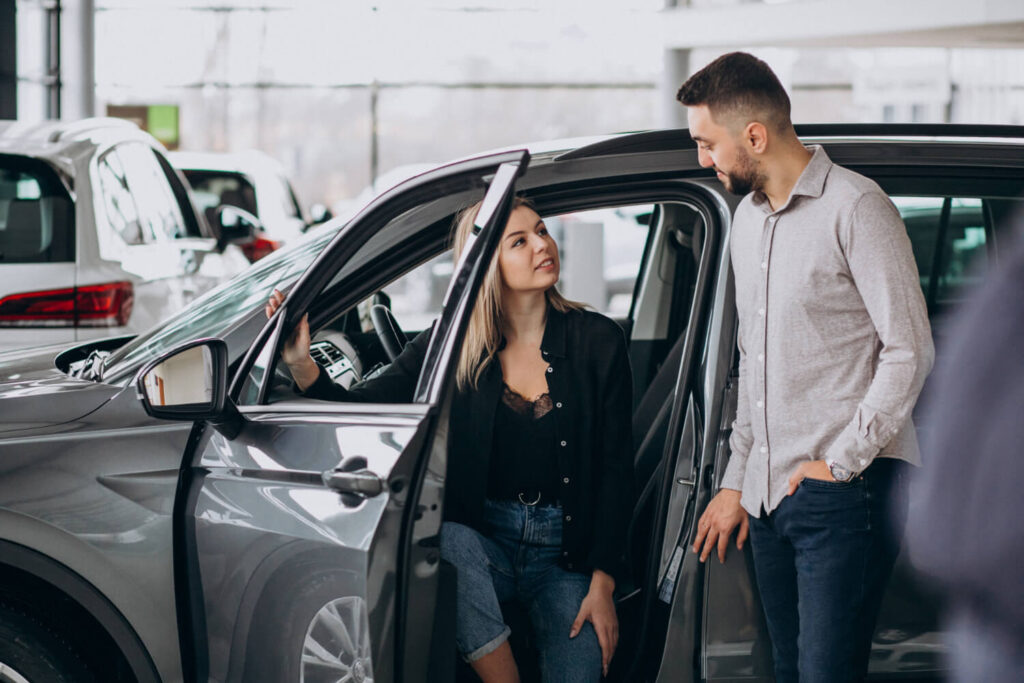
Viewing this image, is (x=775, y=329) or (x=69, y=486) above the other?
(x=775, y=329)

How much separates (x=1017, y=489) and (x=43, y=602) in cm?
187

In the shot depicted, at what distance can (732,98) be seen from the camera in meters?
2.32

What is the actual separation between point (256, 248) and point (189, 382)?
247 inches

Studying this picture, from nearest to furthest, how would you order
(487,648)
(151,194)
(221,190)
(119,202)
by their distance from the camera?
(487,648), (119,202), (151,194), (221,190)

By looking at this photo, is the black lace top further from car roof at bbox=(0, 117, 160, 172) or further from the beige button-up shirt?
car roof at bbox=(0, 117, 160, 172)

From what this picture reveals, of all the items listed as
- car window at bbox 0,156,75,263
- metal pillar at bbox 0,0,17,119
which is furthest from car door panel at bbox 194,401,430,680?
metal pillar at bbox 0,0,17,119

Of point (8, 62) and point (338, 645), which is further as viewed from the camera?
point (8, 62)

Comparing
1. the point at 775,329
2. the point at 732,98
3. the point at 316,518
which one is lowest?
the point at 316,518

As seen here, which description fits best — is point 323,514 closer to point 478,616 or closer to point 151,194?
point 478,616

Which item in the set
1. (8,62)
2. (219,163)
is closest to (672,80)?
(219,163)

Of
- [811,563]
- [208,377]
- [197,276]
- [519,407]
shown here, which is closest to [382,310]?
[519,407]

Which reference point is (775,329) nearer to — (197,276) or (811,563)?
(811,563)

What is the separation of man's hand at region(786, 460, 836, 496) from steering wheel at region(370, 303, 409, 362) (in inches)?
50.1

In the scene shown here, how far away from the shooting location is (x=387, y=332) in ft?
10.4
